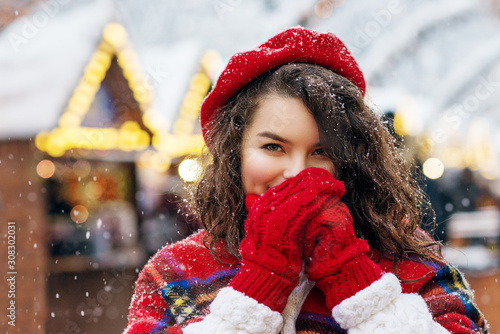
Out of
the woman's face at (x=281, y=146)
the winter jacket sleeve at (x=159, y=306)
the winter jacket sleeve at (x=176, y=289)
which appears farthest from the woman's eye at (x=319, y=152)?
the winter jacket sleeve at (x=159, y=306)

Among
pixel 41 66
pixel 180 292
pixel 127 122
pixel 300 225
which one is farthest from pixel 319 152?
pixel 127 122

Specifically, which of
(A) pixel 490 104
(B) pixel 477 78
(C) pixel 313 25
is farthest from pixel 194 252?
(A) pixel 490 104

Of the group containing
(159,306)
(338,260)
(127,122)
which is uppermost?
(127,122)

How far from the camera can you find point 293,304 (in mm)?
1337

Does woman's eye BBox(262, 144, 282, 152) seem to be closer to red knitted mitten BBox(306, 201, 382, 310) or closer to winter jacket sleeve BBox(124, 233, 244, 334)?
red knitted mitten BBox(306, 201, 382, 310)

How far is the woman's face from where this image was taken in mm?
1349

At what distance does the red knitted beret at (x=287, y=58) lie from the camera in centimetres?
152

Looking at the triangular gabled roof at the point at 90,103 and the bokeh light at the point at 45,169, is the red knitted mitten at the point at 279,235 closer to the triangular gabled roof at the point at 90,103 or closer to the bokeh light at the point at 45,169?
the triangular gabled roof at the point at 90,103

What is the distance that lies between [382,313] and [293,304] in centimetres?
26

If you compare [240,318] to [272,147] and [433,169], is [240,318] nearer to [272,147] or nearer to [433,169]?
[272,147]

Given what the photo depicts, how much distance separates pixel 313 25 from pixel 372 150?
3.70 metres

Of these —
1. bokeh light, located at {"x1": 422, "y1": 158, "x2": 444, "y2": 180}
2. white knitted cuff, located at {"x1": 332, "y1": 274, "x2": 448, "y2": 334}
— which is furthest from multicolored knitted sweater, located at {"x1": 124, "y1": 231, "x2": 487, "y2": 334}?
bokeh light, located at {"x1": 422, "y1": 158, "x2": 444, "y2": 180}

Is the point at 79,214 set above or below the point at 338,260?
above

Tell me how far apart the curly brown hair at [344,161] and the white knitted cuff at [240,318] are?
0.28 meters
